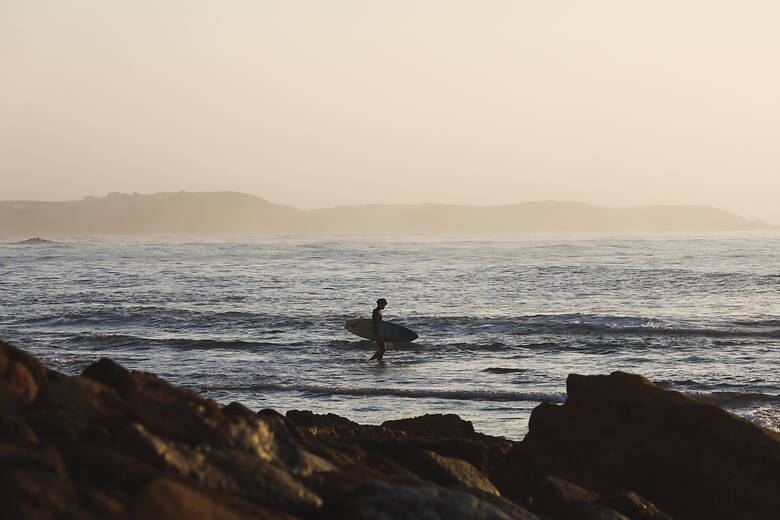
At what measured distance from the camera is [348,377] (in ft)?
58.8

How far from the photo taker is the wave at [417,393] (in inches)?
591

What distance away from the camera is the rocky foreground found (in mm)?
3877

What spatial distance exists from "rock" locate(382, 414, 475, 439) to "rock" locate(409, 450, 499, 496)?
2.12 meters

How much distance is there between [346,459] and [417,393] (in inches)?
373

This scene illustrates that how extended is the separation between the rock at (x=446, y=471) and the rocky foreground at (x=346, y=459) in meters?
0.01

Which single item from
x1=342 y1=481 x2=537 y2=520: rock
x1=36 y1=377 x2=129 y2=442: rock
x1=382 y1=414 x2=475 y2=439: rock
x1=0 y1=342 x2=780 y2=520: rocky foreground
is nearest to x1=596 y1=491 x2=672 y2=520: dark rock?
x1=0 y1=342 x2=780 y2=520: rocky foreground

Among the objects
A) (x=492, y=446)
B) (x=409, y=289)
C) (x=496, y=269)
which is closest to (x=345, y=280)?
(x=409, y=289)

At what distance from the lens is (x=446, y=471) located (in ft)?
21.8

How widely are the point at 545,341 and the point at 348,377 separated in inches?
317

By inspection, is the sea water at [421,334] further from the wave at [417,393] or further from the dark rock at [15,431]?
the dark rock at [15,431]

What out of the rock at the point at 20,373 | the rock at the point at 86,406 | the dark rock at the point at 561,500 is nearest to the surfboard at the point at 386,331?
the dark rock at the point at 561,500

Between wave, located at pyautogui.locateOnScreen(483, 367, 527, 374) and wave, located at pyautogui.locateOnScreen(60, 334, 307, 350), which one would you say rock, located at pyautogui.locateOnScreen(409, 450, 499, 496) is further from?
wave, located at pyautogui.locateOnScreen(60, 334, 307, 350)

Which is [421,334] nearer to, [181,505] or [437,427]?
[437,427]

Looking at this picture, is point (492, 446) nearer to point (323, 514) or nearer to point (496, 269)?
point (323, 514)
